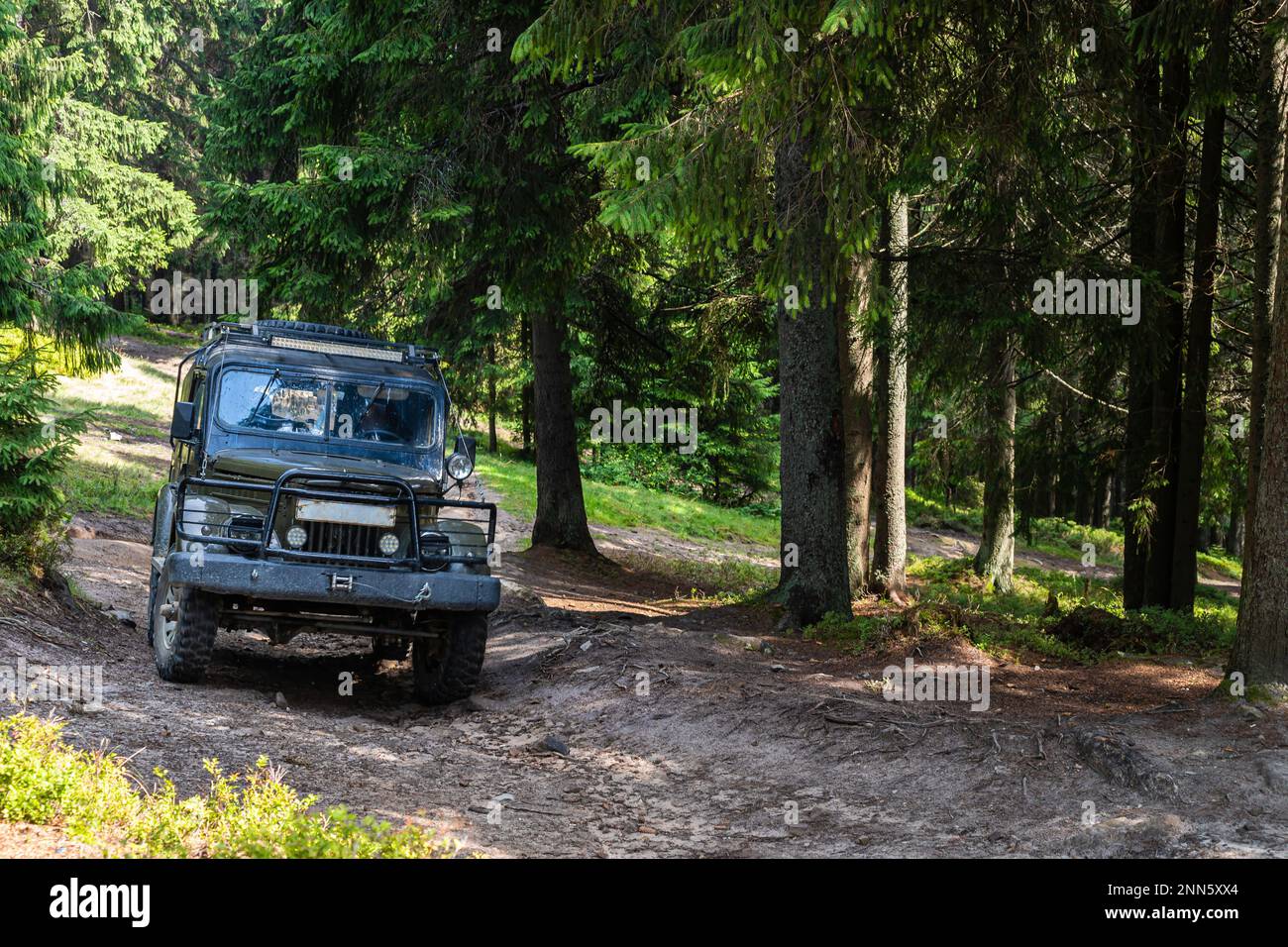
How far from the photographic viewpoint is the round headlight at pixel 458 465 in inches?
383

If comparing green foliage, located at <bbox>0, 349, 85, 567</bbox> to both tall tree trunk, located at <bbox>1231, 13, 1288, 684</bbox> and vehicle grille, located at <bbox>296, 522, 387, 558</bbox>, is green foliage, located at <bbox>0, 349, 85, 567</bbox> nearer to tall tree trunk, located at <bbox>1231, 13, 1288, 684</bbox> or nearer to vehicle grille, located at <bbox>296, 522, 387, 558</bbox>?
vehicle grille, located at <bbox>296, 522, 387, 558</bbox>

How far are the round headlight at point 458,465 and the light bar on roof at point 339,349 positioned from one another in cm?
136

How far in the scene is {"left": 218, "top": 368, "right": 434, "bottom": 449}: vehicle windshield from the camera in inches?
376

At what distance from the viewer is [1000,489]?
18.9m

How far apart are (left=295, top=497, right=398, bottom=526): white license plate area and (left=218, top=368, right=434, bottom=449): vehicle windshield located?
1338mm

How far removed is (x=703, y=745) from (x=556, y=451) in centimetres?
1090

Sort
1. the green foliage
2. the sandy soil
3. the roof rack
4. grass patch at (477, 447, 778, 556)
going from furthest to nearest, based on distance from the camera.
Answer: grass patch at (477, 447, 778, 556) → the roof rack → the green foliage → the sandy soil

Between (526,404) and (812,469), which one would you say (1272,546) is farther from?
(526,404)

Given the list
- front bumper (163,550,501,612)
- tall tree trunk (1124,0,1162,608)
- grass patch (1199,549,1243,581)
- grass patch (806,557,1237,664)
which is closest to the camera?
front bumper (163,550,501,612)

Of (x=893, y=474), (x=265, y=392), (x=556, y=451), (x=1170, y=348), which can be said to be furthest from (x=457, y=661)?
(x=556, y=451)

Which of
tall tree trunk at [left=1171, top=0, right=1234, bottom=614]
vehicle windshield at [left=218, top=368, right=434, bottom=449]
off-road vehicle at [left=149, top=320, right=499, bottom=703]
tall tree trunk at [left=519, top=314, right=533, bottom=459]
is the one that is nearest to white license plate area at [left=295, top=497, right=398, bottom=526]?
off-road vehicle at [left=149, top=320, right=499, bottom=703]

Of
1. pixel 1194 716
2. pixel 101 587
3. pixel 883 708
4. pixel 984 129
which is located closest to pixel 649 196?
pixel 984 129

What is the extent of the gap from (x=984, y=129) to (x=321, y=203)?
7.62 meters
